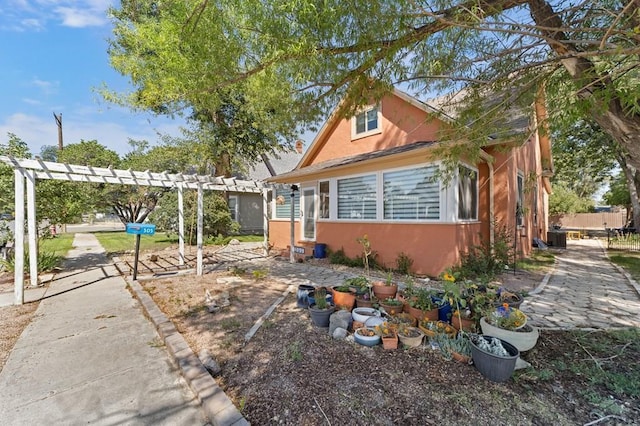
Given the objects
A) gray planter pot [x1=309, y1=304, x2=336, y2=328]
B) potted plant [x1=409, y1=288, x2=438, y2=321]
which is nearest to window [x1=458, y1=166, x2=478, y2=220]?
potted plant [x1=409, y1=288, x2=438, y2=321]

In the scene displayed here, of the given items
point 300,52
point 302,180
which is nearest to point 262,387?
point 300,52

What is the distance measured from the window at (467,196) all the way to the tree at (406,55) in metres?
3.41

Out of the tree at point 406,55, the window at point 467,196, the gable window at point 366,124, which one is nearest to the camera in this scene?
the tree at point 406,55

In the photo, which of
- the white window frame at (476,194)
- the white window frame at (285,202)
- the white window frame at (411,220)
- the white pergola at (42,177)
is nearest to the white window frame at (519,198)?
the white window frame at (476,194)

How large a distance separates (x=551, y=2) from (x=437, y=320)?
3969mm

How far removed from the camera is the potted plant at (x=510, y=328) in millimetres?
2895

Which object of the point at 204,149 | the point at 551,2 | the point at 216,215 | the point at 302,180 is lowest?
the point at 216,215

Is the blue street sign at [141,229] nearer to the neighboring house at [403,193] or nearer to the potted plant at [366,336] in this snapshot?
the neighboring house at [403,193]

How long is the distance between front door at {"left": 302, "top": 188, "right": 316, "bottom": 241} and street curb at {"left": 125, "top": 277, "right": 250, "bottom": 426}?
6573mm

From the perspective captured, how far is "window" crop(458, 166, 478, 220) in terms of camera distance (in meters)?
7.12

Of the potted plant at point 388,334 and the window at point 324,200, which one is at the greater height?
the window at point 324,200

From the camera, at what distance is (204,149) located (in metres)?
14.2

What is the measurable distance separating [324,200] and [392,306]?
20.8 ft

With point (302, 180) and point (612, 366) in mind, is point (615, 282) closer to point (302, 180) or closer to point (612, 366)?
point (612, 366)
